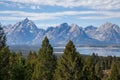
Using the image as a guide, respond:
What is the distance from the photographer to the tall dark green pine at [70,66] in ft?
108

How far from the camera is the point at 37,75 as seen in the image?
46219mm

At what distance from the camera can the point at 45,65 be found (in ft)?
155

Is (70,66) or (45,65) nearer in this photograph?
(70,66)

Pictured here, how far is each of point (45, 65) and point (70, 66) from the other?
14588mm

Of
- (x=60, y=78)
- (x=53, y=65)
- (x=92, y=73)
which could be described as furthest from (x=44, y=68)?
(x=60, y=78)

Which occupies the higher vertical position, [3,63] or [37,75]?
[3,63]

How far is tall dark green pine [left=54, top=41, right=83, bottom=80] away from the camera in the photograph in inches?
1293

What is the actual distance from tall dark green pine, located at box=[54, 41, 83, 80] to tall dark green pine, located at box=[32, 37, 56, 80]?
41.3 feet

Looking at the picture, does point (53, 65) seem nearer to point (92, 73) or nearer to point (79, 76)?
point (92, 73)

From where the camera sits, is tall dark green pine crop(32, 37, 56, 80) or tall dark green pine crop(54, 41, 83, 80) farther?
tall dark green pine crop(32, 37, 56, 80)

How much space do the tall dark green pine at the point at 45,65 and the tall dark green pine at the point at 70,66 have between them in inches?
495

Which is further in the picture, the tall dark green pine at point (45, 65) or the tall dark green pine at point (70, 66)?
the tall dark green pine at point (45, 65)

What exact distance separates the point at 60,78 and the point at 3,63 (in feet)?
30.6

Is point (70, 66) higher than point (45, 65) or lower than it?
higher
